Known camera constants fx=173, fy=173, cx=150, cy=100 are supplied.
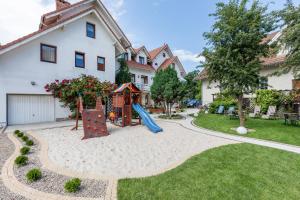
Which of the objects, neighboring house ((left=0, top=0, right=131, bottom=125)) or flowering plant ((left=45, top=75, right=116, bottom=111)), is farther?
flowering plant ((left=45, top=75, right=116, bottom=111))

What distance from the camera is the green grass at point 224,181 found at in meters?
3.62

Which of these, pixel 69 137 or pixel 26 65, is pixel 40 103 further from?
pixel 69 137

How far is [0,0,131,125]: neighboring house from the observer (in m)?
11.6

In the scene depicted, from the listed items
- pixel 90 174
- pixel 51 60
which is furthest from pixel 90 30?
pixel 90 174

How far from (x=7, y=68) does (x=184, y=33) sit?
1776cm

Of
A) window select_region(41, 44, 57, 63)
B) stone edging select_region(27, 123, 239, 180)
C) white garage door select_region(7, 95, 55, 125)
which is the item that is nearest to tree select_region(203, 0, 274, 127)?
stone edging select_region(27, 123, 239, 180)

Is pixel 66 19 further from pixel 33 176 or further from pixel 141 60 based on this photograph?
pixel 141 60

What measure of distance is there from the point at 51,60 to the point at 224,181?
14.2m

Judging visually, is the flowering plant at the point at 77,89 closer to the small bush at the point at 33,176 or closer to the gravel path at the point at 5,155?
the gravel path at the point at 5,155

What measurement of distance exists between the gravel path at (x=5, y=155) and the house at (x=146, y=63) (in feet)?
53.5

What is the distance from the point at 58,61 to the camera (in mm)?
13688

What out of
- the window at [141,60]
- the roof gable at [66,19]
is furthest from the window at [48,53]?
the window at [141,60]

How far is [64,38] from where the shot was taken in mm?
14008

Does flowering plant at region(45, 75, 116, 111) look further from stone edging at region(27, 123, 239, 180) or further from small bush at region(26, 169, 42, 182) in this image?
small bush at region(26, 169, 42, 182)
